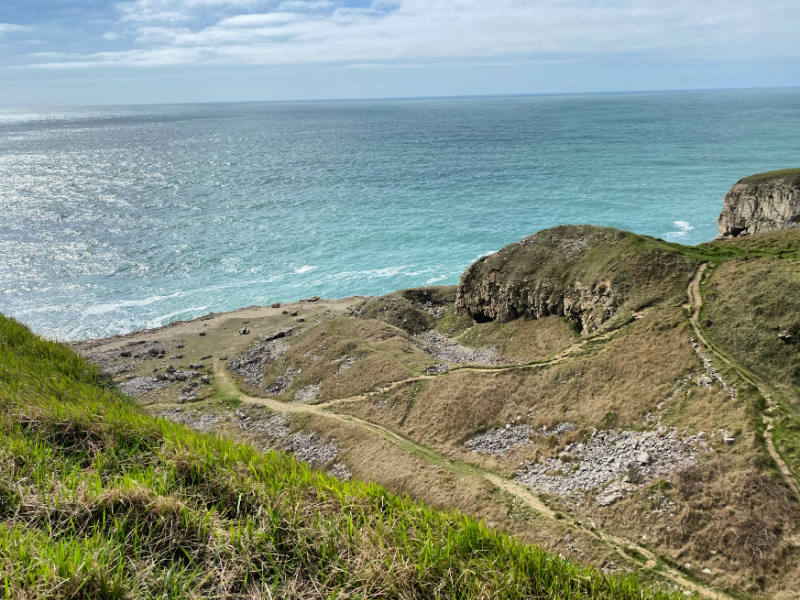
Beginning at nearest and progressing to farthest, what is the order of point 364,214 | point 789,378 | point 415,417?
1. point 789,378
2. point 415,417
3. point 364,214

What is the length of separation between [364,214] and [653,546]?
383 ft

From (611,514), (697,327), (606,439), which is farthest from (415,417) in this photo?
(697,327)

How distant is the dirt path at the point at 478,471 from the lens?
24.1 meters

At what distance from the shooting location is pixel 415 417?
1634 inches

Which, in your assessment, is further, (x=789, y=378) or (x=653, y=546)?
(x=789, y=378)

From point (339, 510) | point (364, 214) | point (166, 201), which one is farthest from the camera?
point (166, 201)

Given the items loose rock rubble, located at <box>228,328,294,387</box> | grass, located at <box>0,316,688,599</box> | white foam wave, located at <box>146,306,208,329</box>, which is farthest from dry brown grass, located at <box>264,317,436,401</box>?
grass, located at <box>0,316,688,599</box>

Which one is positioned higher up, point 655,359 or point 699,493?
point 655,359

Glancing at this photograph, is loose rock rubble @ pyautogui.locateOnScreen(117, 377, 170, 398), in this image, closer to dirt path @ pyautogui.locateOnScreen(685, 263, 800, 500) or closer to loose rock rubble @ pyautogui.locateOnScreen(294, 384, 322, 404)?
loose rock rubble @ pyautogui.locateOnScreen(294, 384, 322, 404)

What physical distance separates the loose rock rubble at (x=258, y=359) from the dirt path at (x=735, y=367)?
4187 centimetres

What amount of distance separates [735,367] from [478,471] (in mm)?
18656

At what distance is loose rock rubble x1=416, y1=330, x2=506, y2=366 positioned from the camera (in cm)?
5266

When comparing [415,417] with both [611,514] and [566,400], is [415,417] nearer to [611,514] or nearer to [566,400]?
[566,400]

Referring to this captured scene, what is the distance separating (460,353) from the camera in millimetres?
55469
